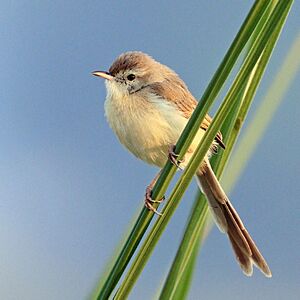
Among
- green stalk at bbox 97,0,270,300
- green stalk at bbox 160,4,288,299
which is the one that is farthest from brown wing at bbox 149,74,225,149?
green stalk at bbox 97,0,270,300

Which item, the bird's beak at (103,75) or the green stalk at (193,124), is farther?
the bird's beak at (103,75)

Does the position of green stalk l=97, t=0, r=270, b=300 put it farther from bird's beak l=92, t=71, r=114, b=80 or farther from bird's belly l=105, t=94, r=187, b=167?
bird's beak l=92, t=71, r=114, b=80

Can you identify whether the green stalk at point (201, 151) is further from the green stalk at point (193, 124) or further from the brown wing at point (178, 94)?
the brown wing at point (178, 94)

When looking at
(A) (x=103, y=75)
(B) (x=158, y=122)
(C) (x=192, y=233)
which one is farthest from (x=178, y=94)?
(C) (x=192, y=233)

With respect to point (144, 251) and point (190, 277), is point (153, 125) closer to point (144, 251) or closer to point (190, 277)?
point (190, 277)

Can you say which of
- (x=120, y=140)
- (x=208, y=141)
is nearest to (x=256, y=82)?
(x=208, y=141)

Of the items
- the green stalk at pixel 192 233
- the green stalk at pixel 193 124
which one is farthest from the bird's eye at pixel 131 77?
the green stalk at pixel 193 124
